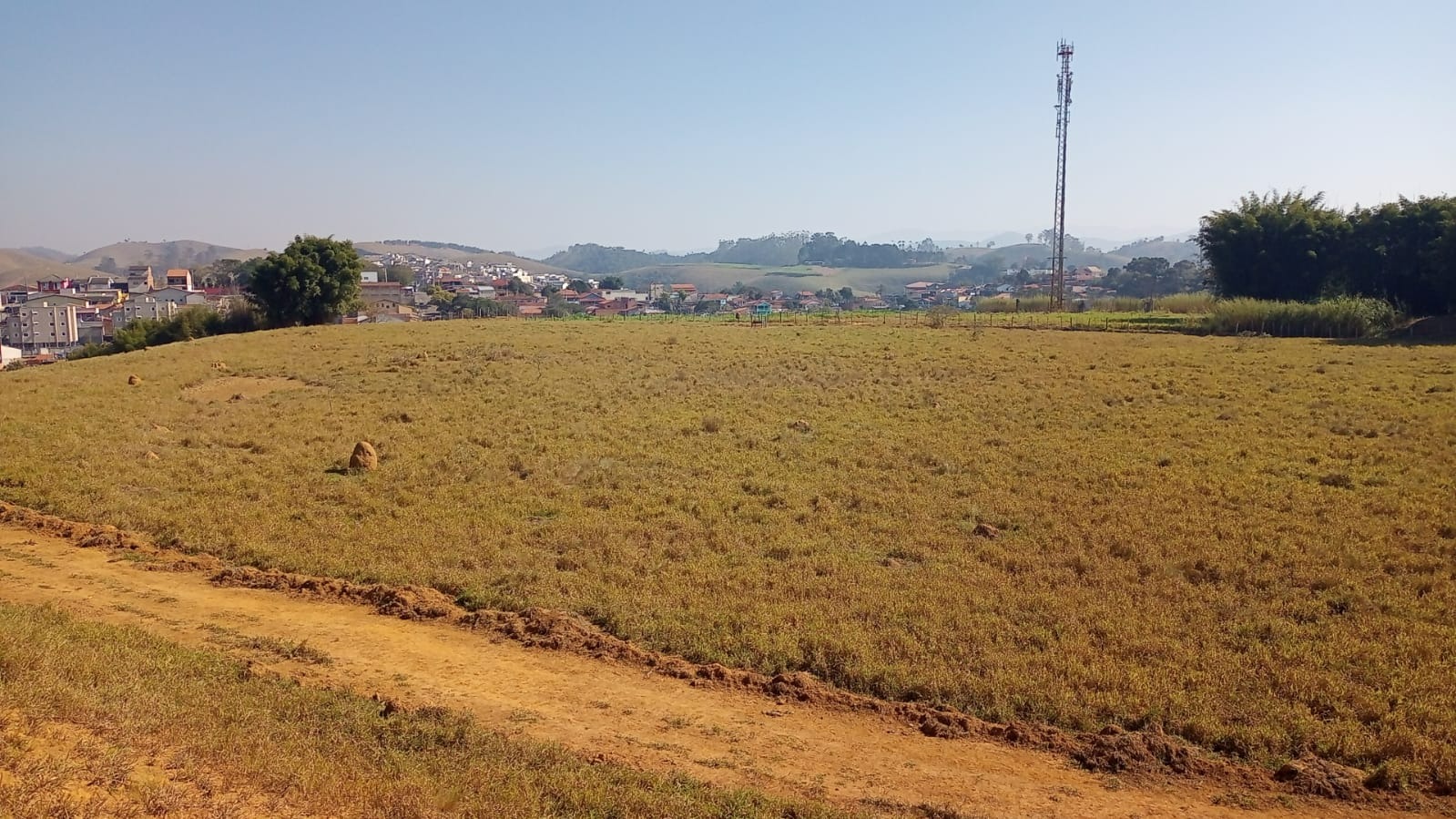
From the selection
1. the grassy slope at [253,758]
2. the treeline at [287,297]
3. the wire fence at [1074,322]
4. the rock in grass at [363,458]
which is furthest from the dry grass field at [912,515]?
the treeline at [287,297]

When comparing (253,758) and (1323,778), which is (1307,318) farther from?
(253,758)

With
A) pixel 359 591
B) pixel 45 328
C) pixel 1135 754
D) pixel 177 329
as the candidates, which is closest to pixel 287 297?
pixel 177 329

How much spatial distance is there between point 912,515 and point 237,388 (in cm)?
2267

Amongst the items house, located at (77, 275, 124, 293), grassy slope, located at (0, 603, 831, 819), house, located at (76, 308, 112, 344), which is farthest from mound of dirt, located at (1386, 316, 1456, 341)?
house, located at (77, 275, 124, 293)

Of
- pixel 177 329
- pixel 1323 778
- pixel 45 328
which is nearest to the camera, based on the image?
pixel 1323 778

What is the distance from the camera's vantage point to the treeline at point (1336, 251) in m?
48.9

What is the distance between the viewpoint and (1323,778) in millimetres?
6887

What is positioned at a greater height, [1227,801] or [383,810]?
[383,810]

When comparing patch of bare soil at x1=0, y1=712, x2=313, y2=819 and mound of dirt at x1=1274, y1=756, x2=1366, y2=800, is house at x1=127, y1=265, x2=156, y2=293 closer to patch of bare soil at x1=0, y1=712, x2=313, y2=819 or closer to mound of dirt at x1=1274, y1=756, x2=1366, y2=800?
patch of bare soil at x1=0, y1=712, x2=313, y2=819

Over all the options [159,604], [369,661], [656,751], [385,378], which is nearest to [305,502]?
[159,604]

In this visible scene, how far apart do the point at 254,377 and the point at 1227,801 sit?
30.7 m

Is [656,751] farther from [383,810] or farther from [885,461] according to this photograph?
[885,461]

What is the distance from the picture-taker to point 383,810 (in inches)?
221

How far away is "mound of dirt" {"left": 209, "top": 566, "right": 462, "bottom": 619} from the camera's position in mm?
10203
